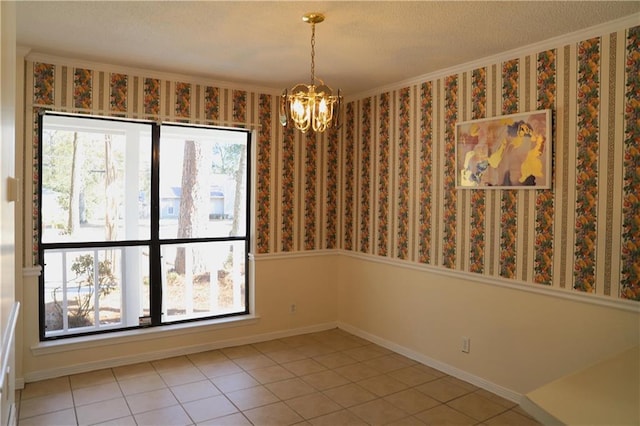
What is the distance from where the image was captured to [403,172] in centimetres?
446

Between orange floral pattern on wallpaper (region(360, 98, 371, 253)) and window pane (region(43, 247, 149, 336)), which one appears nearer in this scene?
window pane (region(43, 247, 149, 336))

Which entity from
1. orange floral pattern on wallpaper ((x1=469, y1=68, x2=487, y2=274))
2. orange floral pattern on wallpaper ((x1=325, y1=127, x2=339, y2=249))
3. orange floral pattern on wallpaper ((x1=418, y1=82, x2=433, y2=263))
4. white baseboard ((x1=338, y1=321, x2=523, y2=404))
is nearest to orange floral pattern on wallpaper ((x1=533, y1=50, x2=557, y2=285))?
orange floral pattern on wallpaper ((x1=469, y1=68, x2=487, y2=274))

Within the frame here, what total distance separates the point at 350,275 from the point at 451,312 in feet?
4.69

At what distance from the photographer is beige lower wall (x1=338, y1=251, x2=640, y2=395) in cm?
304

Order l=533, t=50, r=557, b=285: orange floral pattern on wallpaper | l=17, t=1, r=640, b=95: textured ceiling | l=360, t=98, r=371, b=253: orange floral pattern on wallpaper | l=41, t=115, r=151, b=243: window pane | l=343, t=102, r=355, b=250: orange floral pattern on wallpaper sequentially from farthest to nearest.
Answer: l=343, t=102, r=355, b=250: orange floral pattern on wallpaper
l=360, t=98, r=371, b=253: orange floral pattern on wallpaper
l=41, t=115, r=151, b=243: window pane
l=533, t=50, r=557, b=285: orange floral pattern on wallpaper
l=17, t=1, r=640, b=95: textured ceiling

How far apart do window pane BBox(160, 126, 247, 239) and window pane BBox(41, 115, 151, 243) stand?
0.62 ft

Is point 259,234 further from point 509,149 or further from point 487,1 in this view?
point 487,1

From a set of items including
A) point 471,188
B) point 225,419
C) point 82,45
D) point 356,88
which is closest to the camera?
point 225,419

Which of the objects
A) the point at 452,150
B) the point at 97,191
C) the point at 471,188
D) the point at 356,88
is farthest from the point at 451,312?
the point at 97,191

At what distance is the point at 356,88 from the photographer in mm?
4723

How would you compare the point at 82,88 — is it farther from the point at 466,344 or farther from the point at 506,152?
the point at 466,344

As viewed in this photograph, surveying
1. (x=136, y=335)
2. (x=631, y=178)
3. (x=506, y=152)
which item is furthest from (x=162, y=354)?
(x=631, y=178)

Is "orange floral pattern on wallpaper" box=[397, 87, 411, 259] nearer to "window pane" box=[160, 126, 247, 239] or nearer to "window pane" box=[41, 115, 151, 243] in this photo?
"window pane" box=[160, 126, 247, 239]

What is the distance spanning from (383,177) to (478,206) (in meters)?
1.17
